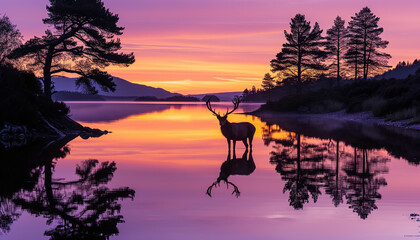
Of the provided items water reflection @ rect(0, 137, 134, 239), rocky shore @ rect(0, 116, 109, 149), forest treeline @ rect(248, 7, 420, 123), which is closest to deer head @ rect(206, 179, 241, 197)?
water reflection @ rect(0, 137, 134, 239)

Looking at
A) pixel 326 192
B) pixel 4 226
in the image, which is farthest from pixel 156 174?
pixel 4 226

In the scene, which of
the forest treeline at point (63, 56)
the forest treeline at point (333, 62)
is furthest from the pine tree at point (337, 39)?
the forest treeline at point (63, 56)

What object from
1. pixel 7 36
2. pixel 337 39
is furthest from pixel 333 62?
pixel 7 36

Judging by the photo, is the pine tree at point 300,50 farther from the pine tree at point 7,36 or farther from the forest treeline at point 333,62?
the pine tree at point 7,36

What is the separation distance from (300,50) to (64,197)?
59.3m

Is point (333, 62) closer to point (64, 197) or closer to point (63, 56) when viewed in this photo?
point (63, 56)

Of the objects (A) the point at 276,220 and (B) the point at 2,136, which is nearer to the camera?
(A) the point at 276,220

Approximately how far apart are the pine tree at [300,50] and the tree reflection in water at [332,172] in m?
46.8

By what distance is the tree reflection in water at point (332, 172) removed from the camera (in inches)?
350

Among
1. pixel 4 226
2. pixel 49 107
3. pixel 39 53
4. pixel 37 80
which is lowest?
pixel 4 226

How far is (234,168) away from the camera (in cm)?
1312

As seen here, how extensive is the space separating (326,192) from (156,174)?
472 cm

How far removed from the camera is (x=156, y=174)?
1220 centimetres

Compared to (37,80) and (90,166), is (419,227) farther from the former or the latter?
(37,80)
